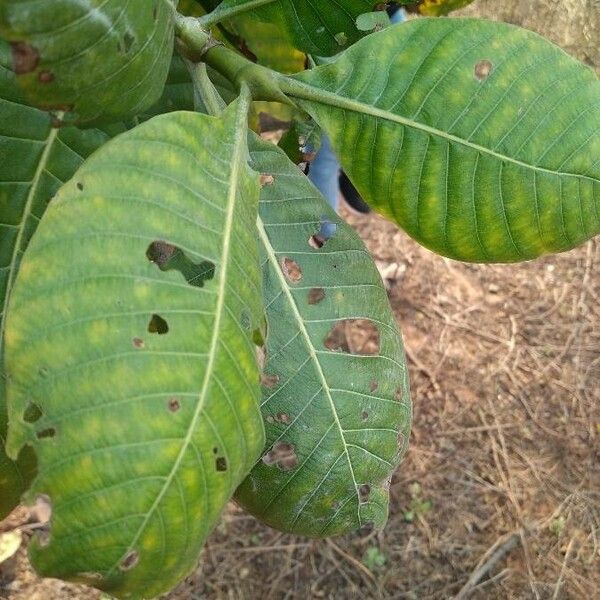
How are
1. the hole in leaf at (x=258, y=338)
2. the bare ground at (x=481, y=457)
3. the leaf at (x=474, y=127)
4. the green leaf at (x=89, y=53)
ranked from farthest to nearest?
the bare ground at (x=481, y=457) < the leaf at (x=474, y=127) < the hole in leaf at (x=258, y=338) < the green leaf at (x=89, y=53)

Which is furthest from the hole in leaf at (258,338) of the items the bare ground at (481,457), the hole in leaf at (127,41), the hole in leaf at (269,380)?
the bare ground at (481,457)

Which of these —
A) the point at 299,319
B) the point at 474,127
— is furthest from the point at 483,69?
the point at 299,319

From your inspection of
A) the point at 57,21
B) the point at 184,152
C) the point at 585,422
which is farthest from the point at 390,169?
the point at 585,422

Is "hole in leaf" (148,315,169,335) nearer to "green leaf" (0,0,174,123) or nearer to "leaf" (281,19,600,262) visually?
"green leaf" (0,0,174,123)

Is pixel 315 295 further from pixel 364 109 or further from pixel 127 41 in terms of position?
pixel 127 41

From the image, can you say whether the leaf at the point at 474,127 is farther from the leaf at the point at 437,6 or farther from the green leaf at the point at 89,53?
the leaf at the point at 437,6

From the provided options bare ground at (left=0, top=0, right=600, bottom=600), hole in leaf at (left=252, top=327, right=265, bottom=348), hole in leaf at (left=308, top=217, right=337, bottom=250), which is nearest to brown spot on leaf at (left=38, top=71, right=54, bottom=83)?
hole in leaf at (left=252, top=327, right=265, bottom=348)
